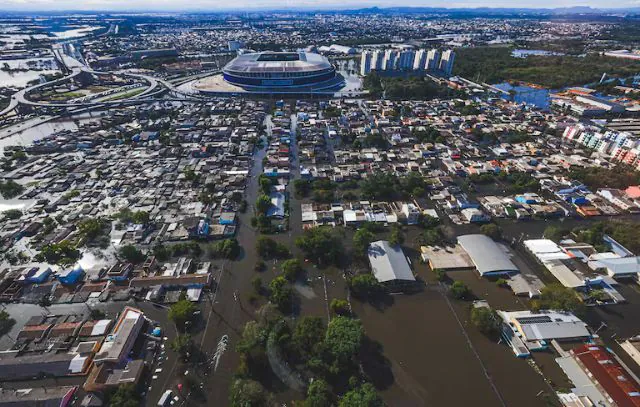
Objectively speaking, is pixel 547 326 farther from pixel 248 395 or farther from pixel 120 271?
pixel 120 271

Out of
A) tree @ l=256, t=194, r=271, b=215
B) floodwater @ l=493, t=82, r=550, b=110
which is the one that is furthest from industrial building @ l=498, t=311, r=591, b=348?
floodwater @ l=493, t=82, r=550, b=110

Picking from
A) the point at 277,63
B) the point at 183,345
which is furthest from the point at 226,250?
the point at 277,63

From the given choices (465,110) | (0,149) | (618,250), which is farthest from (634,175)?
(0,149)

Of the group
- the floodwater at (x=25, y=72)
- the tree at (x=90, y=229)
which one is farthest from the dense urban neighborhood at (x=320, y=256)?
the floodwater at (x=25, y=72)

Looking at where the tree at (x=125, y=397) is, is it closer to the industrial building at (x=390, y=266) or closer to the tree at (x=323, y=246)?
the tree at (x=323, y=246)

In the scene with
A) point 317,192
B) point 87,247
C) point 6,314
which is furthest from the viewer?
point 317,192

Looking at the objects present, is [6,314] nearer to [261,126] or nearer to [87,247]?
[87,247]
